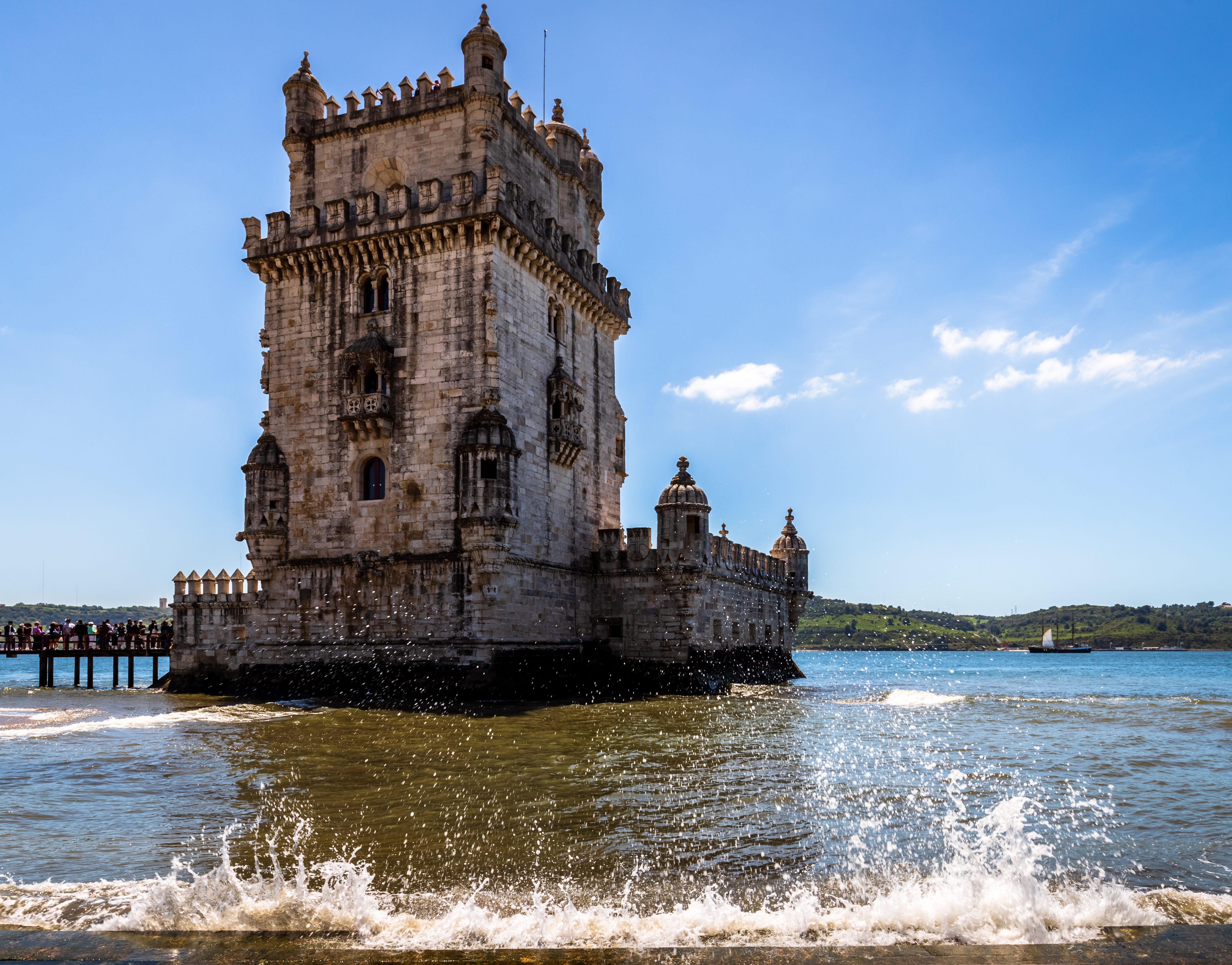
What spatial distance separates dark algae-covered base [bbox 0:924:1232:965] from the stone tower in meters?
19.3

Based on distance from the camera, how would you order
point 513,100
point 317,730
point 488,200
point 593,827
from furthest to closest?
point 513,100, point 488,200, point 317,730, point 593,827

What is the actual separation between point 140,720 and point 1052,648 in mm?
144916

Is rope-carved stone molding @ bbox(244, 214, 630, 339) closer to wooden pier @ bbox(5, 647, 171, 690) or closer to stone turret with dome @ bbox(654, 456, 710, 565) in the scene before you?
stone turret with dome @ bbox(654, 456, 710, 565)

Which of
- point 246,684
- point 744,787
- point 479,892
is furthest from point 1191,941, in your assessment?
point 246,684

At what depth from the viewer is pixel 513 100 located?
30.8m

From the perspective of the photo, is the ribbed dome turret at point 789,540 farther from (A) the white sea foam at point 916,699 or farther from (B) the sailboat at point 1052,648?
(B) the sailboat at point 1052,648

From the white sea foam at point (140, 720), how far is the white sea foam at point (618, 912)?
42.2 feet

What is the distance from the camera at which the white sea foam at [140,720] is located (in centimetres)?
1900

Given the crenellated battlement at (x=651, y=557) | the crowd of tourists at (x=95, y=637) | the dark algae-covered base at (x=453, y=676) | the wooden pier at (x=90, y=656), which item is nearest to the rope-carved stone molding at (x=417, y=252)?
the crenellated battlement at (x=651, y=557)

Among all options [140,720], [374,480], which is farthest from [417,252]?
[140,720]

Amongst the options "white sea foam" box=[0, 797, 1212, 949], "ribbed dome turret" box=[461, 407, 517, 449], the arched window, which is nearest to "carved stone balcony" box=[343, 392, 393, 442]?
the arched window

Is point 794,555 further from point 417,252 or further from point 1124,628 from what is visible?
point 1124,628

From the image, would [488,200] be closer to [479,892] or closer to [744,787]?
[744,787]

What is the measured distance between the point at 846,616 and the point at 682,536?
151519 millimetres
